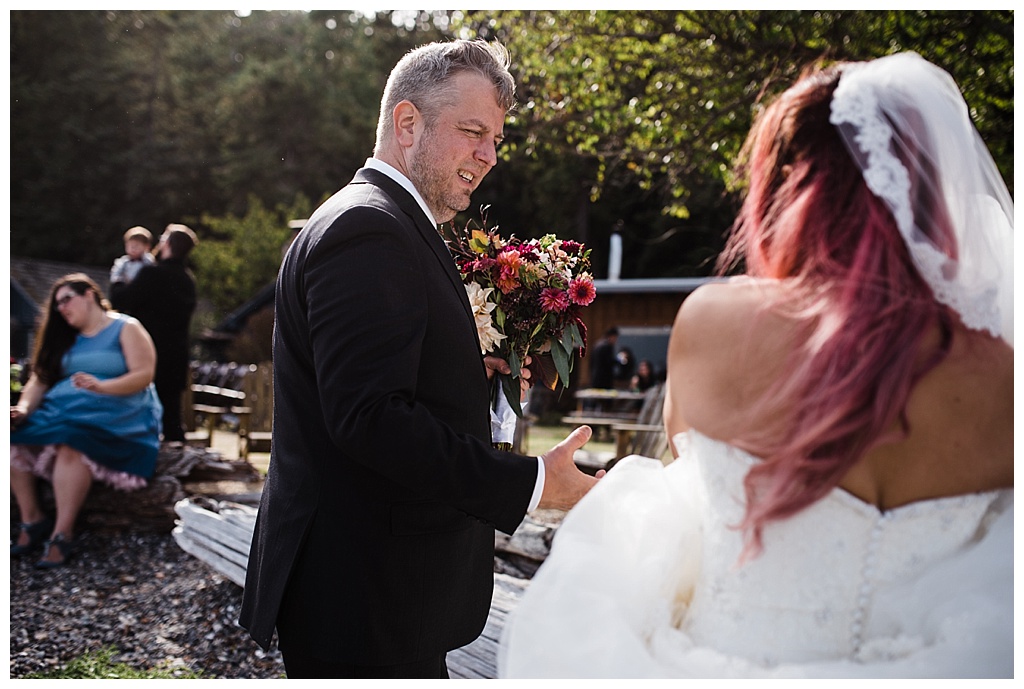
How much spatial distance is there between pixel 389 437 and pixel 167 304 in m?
7.82

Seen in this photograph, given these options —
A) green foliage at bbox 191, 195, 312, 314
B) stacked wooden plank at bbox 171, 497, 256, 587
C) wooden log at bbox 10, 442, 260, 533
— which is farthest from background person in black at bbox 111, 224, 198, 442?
green foliage at bbox 191, 195, 312, 314

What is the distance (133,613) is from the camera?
5473 mm

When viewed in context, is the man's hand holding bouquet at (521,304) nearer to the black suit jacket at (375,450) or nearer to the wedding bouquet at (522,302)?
the wedding bouquet at (522,302)

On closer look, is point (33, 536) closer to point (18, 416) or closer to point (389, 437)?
point (18, 416)

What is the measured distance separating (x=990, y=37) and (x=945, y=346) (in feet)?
27.0

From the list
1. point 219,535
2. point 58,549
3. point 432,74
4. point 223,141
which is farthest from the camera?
point 223,141

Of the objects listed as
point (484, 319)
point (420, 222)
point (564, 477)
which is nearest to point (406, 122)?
point (420, 222)

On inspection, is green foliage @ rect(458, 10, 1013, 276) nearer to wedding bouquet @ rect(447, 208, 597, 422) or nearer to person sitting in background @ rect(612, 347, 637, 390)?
wedding bouquet @ rect(447, 208, 597, 422)

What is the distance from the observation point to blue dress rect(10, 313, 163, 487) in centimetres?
675

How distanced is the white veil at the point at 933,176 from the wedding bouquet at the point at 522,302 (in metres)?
1.22

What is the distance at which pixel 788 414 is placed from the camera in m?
1.71

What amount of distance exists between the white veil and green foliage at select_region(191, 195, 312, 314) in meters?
26.4

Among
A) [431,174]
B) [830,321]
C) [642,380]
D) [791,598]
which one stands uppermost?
[431,174]

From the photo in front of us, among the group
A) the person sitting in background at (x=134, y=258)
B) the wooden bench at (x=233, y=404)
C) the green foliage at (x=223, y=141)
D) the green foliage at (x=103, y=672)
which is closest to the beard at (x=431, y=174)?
the green foliage at (x=103, y=672)
